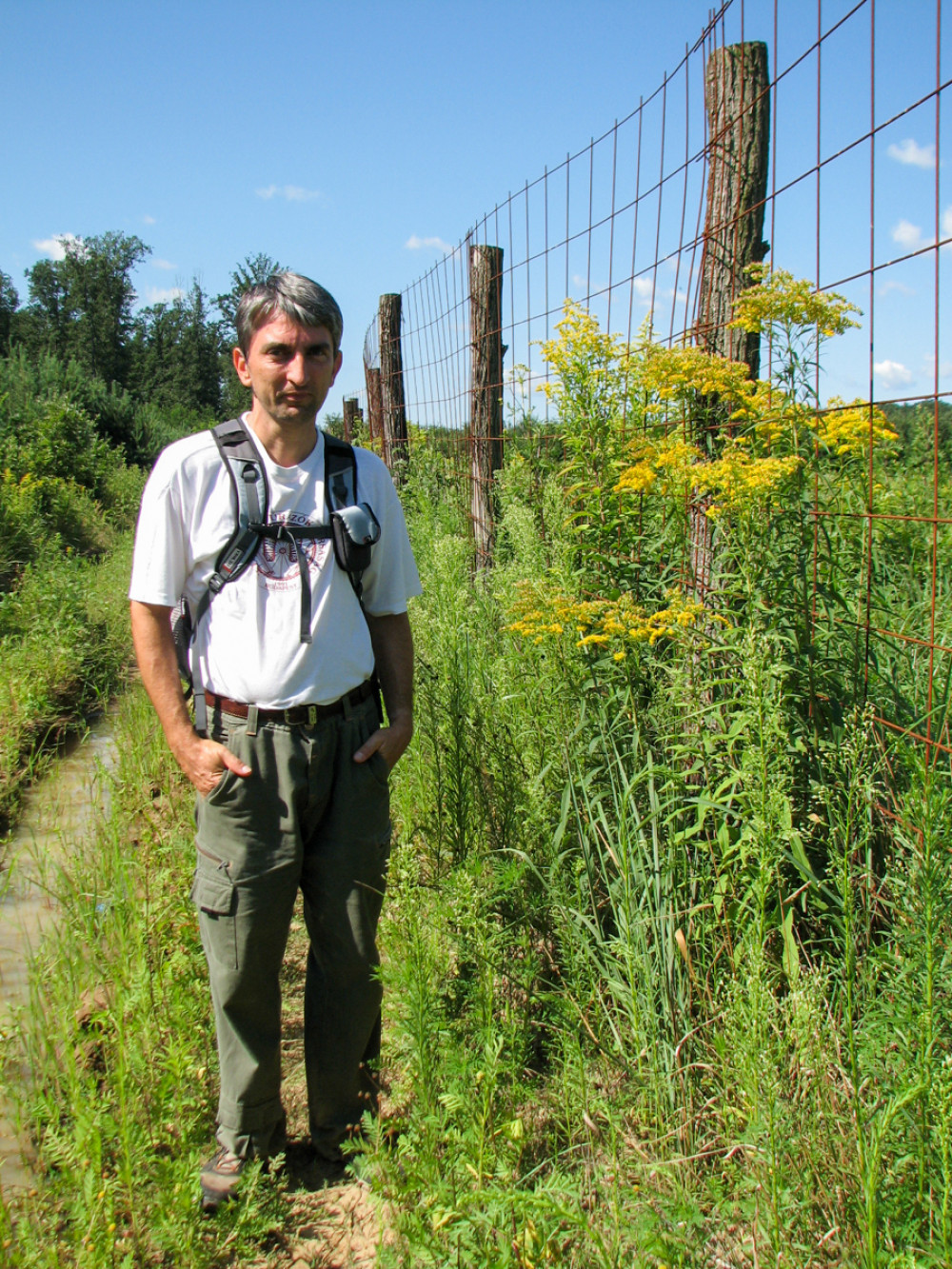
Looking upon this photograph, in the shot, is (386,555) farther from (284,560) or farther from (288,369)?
(288,369)

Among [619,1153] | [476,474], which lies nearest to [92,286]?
[476,474]

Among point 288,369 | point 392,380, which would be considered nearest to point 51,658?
point 392,380

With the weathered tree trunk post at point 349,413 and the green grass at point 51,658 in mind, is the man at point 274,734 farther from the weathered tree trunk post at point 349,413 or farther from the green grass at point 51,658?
the weathered tree trunk post at point 349,413

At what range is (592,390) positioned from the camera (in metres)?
3.05

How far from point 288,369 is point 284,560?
500mm

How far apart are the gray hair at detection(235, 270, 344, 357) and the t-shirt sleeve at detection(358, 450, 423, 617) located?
386 mm

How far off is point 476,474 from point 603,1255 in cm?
524

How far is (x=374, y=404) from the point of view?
37.5 feet

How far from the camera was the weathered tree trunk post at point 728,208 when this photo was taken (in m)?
2.89

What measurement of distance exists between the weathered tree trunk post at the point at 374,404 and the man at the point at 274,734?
8325 mm

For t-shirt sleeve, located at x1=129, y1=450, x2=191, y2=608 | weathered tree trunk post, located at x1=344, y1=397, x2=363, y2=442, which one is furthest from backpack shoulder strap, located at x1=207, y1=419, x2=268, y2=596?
weathered tree trunk post, located at x1=344, y1=397, x2=363, y2=442

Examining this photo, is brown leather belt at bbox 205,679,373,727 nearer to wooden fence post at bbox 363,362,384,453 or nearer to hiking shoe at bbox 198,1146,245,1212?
hiking shoe at bbox 198,1146,245,1212

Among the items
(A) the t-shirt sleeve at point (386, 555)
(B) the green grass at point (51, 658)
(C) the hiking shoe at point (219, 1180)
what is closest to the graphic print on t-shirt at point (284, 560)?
(A) the t-shirt sleeve at point (386, 555)

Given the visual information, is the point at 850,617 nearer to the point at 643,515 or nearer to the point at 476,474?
the point at 643,515
